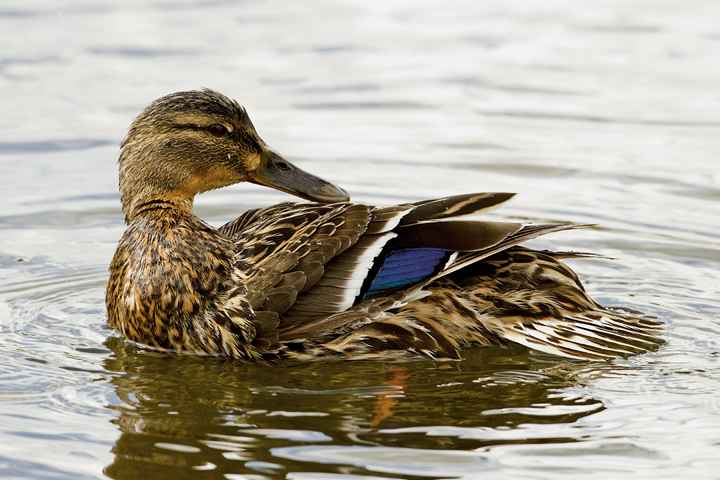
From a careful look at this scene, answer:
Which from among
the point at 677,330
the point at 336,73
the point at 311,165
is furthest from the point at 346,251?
the point at 336,73

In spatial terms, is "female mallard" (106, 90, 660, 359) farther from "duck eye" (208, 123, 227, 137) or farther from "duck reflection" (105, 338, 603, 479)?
"duck eye" (208, 123, 227, 137)

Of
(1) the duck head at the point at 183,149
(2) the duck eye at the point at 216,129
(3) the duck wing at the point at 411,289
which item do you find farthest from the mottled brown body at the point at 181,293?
(2) the duck eye at the point at 216,129

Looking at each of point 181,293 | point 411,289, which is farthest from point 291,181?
point 411,289

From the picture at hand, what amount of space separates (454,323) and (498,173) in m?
4.49

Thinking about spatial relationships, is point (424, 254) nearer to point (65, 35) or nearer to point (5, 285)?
point (5, 285)

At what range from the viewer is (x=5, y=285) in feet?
24.7

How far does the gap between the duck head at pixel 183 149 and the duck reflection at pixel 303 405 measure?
1.05m

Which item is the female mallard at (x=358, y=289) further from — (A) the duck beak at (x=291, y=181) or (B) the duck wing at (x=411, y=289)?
(A) the duck beak at (x=291, y=181)

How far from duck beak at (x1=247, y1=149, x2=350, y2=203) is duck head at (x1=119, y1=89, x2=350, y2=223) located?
0.18 feet

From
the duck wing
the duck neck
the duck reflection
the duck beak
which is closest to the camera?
the duck reflection

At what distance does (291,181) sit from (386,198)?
2736mm

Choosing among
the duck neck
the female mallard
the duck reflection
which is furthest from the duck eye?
the duck reflection

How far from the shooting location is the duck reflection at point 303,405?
197 inches

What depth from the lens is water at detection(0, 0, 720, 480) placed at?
5.07m
